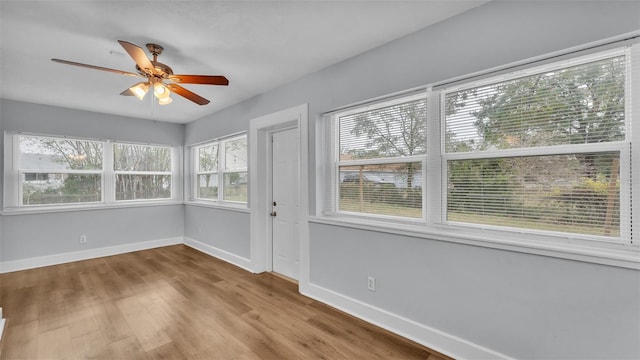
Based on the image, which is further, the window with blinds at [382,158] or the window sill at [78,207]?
the window sill at [78,207]

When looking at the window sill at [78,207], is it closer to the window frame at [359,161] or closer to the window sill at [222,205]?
the window sill at [222,205]

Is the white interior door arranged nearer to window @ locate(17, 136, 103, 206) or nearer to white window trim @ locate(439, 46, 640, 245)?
white window trim @ locate(439, 46, 640, 245)

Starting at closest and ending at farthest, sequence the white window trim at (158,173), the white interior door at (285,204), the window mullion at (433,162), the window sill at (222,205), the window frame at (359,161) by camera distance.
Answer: the window mullion at (433,162) < the window frame at (359,161) < the white interior door at (285,204) < the window sill at (222,205) < the white window trim at (158,173)

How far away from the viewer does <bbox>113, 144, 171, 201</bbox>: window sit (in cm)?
486

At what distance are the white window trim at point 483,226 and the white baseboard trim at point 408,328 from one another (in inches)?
28.2

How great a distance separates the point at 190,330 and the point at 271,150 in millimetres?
2373

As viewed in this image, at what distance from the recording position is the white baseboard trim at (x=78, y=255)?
12.7ft

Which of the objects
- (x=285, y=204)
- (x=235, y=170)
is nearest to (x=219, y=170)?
(x=235, y=170)

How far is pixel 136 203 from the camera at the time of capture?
4984 mm

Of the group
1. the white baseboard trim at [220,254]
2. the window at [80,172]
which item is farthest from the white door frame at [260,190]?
the window at [80,172]

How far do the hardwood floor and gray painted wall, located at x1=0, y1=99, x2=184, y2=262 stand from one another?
0.52 m

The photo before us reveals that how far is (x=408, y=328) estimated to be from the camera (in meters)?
2.22

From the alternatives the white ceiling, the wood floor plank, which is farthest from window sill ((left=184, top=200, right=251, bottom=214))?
the wood floor plank

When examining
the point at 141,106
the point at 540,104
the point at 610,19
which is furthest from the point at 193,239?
the point at 610,19
